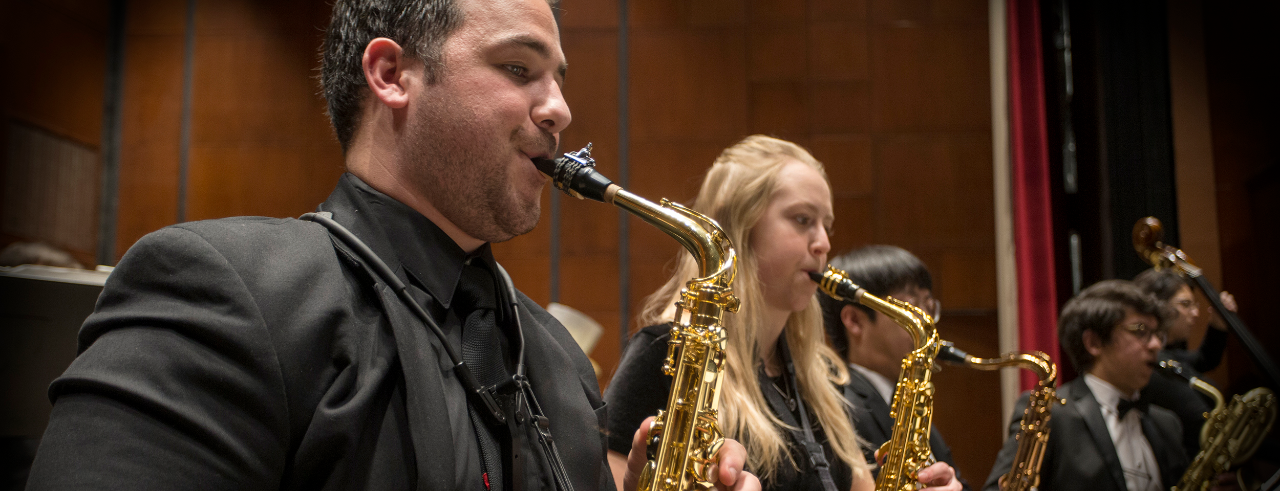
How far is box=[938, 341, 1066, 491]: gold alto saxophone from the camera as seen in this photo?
2705mm

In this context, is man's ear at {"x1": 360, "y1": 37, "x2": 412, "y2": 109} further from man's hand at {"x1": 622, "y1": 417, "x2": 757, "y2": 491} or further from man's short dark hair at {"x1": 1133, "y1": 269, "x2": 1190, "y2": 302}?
man's short dark hair at {"x1": 1133, "y1": 269, "x2": 1190, "y2": 302}

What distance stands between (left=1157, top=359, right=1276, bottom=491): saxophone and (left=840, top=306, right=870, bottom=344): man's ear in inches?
44.5

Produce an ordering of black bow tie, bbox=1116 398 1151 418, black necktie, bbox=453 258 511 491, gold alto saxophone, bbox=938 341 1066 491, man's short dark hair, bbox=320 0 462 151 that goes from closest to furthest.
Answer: black necktie, bbox=453 258 511 491 → man's short dark hair, bbox=320 0 462 151 → gold alto saxophone, bbox=938 341 1066 491 → black bow tie, bbox=1116 398 1151 418

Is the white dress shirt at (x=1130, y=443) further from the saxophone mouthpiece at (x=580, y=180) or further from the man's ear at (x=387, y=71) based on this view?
the man's ear at (x=387, y=71)

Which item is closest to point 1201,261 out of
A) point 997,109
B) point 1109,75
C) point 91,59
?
point 1109,75

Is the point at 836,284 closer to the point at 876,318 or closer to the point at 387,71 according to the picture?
the point at 876,318

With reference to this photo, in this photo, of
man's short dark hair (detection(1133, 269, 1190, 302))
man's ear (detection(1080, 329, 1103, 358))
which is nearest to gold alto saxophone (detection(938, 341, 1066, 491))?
man's ear (detection(1080, 329, 1103, 358))

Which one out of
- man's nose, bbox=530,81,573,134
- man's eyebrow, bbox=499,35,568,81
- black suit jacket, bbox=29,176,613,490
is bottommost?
A: black suit jacket, bbox=29,176,613,490

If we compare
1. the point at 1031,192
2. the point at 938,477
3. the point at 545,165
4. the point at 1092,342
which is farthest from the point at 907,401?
the point at 1031,192

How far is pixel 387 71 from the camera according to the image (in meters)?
1.29

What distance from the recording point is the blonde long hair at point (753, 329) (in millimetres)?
1939

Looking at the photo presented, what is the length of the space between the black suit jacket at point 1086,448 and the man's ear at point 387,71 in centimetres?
241

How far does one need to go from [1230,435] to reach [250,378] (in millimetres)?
3153

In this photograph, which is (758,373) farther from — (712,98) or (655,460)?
(712,98)
